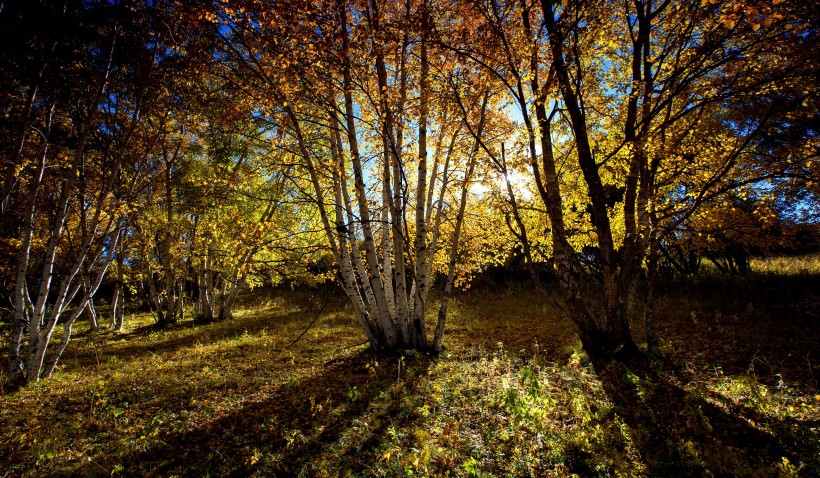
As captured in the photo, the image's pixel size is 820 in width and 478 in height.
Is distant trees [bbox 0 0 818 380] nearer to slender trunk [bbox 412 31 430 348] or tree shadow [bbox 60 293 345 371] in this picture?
slender trunk [bbox 412 31 430 348]

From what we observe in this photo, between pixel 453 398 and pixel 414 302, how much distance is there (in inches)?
130

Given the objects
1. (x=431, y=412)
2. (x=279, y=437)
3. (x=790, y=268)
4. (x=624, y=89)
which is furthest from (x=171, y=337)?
(x=790, y=268)

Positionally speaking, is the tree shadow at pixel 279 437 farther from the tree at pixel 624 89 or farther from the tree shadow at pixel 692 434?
the tree at pixel 624 89

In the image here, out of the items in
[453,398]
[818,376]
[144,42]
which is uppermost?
[144,42]

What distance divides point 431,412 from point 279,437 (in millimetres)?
2062

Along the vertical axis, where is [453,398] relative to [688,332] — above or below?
above

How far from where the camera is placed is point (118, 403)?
5.68m

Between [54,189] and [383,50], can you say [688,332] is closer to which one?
[383,50]

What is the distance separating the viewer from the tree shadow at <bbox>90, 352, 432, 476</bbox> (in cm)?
373

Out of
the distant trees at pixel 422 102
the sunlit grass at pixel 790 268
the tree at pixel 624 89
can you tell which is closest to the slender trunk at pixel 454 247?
the distant trees at pixel 422 102

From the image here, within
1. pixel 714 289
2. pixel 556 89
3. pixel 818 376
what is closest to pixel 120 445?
pixel 556 89

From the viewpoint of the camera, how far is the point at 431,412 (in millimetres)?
4832

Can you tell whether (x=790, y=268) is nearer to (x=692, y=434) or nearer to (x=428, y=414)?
(x=692, y=434)

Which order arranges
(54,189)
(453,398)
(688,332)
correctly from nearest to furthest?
(453,398)
(688,332)
(54,189)
